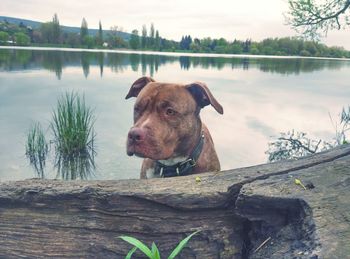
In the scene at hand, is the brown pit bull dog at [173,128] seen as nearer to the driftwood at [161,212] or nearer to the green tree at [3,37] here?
the driftwood at [161,212]

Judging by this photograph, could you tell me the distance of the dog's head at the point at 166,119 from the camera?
298 centimetres

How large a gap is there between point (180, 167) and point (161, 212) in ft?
3.06

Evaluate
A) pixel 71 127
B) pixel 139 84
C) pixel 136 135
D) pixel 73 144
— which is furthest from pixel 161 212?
pixel 73 144

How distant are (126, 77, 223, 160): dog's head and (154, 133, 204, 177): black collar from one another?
7cm

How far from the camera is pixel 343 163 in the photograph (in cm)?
273

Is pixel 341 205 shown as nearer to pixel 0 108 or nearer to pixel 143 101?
pixel 143 101

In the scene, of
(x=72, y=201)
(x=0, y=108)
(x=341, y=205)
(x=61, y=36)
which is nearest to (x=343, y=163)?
(x=341, y=205)

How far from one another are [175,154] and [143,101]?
557 mm

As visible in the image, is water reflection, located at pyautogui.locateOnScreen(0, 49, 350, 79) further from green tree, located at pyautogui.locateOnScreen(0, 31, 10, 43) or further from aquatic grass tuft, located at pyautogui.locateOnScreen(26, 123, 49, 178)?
green tree, located at pyautogui.locateOnScreen(0, 31, 10, 43)

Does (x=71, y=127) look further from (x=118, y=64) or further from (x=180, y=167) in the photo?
(x=118, y=64)

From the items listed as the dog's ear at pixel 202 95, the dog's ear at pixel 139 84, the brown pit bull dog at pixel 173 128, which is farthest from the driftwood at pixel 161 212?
the dog's ear at pixel 139 84

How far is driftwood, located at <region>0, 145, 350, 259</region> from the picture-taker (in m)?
2.31

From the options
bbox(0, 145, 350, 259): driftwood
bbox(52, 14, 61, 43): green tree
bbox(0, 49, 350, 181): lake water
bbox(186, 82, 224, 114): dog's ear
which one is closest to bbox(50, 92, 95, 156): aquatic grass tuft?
bbox(0, 49, 350, 181): lake water

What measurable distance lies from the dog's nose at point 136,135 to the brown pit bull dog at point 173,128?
0.03 metres
